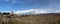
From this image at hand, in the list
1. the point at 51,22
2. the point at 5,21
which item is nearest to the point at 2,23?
the point at 5,21

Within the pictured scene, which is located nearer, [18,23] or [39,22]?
[18,23]

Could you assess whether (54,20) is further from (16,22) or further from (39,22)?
(16,22)

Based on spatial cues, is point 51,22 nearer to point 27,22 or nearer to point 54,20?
point 54,20

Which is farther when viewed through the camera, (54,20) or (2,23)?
(54,20)

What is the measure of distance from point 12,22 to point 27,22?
1852mm

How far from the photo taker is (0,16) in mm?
21734

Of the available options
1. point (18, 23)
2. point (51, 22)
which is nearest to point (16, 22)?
point (18, 23)

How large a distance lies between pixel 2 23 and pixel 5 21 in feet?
1.46

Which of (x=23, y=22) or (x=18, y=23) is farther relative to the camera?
(x=23, y=22)

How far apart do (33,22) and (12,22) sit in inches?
95.0

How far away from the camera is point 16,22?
2202 centimetres

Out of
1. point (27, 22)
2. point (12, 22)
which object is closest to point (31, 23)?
point (27, 22)

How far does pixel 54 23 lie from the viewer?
22.0 meters

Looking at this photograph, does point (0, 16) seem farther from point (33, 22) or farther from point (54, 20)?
point (54, 20)
